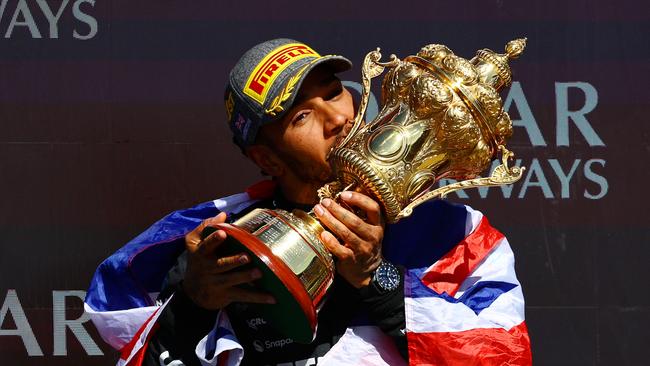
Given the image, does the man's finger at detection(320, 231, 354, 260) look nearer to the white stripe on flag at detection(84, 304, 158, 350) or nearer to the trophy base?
the trophy base

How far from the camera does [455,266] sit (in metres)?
2.42

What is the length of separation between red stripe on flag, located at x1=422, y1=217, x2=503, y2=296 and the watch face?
132 millimetres

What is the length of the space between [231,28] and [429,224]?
1144 mm

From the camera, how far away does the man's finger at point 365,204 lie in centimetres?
217

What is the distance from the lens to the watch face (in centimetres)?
225

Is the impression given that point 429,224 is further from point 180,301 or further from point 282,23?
point 282,23

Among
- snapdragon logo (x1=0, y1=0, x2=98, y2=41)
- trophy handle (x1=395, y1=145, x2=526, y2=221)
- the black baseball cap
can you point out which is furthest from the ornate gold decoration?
snapdragon logo (x1=0, y1=0, x2=98, y2=41)

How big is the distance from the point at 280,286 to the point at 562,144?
1.46m

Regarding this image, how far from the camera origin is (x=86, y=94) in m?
3.34

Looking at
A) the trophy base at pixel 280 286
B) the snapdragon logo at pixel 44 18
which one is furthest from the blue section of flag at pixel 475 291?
the snapdragon logo at pixel 44 18

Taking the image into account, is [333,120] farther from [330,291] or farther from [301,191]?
[330,291]

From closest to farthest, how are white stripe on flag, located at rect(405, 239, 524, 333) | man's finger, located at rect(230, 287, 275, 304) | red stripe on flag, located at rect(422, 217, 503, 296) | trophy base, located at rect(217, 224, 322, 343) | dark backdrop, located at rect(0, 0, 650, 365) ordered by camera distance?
1. trophy base, located at rect(217, 224, 322, 343)
2. man's finger, located at rect(230, 287, 275, 304)
3. white stripe on flag, located at rect(405, 239, 524, 333)
4. red stripe on flag, located at rect(422, 217, 503, 296)
5. dark backdrop, located at rect(0, 0, 650, 365)

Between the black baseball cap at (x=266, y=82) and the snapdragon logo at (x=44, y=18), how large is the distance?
1.03 meters

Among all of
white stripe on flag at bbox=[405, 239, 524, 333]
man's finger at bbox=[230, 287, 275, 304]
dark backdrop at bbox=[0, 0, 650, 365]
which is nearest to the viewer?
man's finger at bbox=[230, 287, 275, 304]
